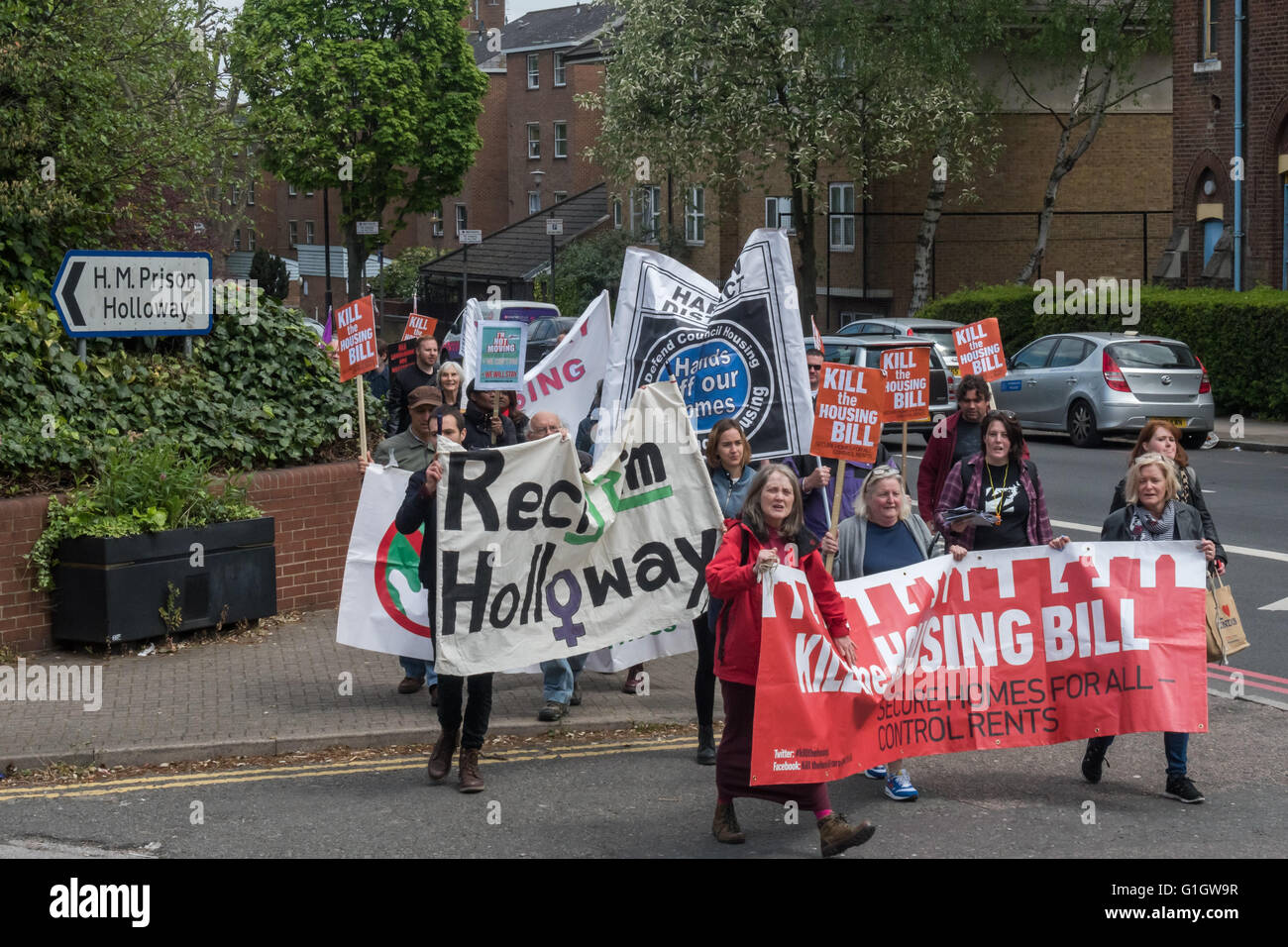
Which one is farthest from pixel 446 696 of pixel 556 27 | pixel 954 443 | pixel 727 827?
pixel 556 27

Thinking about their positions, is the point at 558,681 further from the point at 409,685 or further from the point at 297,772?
the point at 297,772

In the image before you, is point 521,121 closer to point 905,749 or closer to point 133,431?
point 133,431

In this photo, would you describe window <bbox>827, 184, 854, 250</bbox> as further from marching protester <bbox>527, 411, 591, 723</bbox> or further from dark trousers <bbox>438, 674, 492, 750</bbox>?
dark trousers <bbox>438, 674, 492, 750</bbox>

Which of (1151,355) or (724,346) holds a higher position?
(1151,355)

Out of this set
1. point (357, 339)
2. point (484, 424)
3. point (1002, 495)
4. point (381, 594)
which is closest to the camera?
point (1002, 495)

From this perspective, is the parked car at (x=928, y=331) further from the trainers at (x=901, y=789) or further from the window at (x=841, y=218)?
the trainers at (x=901, y=789)

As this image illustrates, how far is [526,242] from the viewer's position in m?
59.3

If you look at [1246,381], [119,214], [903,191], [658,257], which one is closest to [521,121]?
[903,191]

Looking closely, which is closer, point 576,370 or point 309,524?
point 309,524

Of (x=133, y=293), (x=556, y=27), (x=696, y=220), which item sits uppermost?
(x=556, y=27)

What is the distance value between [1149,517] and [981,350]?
18.3 ft

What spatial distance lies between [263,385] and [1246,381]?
1850cm

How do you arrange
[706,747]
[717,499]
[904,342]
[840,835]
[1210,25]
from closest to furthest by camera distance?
[840,835] < [706,747] < [717,499] < [904,342] < [1210,25]

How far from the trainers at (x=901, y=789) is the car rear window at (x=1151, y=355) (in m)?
16.7
